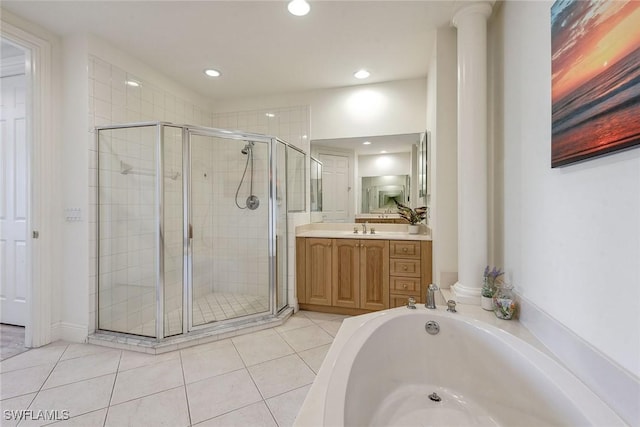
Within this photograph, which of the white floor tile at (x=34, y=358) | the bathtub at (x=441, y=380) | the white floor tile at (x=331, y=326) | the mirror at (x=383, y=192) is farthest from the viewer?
the mirror at (x=383, y=192)

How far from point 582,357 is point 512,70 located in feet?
4.77

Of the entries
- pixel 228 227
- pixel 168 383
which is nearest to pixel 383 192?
pixel 228 227

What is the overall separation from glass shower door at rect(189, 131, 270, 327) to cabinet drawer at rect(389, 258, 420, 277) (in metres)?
1.22

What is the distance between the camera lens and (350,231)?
10.3 ft

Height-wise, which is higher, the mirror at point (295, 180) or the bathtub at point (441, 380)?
the mirror at point (295, 180)

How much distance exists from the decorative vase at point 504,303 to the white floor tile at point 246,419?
1.30 meters

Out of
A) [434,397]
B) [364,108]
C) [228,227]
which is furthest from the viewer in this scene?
A: [364,108]

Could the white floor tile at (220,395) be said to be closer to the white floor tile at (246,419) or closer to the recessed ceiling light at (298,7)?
the white floor tile at (246,419)

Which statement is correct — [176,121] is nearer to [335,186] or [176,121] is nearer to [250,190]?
[250,190]

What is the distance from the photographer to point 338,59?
243 cm

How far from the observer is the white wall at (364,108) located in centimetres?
281

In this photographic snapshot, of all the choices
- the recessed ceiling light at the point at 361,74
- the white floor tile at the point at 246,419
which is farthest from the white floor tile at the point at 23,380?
the recessed ceiling light at the point at 361,74

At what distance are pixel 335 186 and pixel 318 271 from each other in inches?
41.0

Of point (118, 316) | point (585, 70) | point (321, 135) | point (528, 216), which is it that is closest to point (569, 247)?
point (528, 216)
